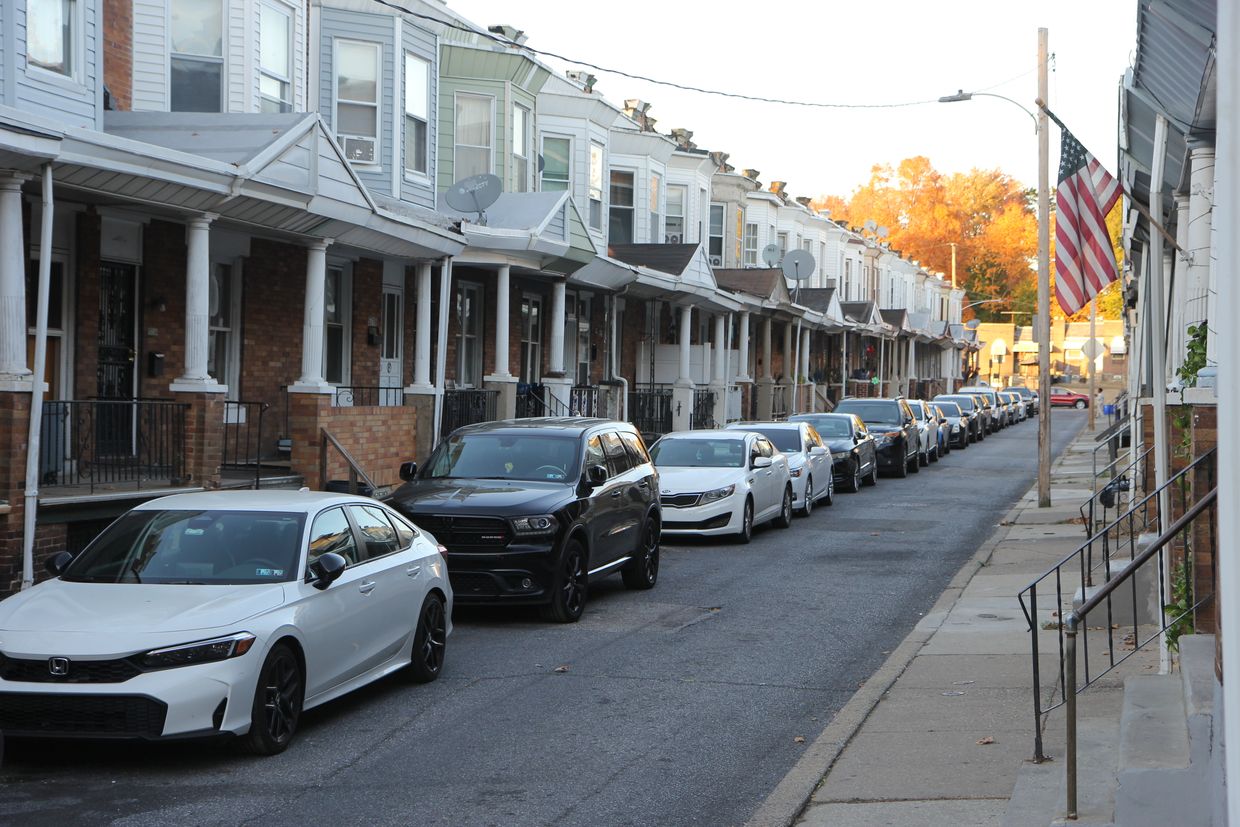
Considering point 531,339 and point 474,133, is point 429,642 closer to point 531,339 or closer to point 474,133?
point 474,133

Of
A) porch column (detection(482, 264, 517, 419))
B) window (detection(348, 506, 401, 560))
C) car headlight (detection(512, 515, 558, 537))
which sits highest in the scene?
porch column (detection(482, 264, 517, 419))

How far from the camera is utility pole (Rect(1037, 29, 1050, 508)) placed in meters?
22.6

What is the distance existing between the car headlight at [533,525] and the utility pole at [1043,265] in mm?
12965

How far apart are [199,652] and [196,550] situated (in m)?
1.37

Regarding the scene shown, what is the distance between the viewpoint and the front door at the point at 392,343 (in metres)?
22.1

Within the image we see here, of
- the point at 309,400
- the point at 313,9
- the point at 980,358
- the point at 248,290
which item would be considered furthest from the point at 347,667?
the point at 980,358

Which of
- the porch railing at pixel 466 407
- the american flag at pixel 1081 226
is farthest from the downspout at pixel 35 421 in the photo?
the porch railing at pixel 466 407

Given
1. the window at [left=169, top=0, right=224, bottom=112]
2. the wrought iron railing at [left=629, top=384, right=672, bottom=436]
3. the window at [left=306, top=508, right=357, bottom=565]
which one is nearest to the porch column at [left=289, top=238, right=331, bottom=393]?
the window at [left=169, top=0, right=224, bottom=112]

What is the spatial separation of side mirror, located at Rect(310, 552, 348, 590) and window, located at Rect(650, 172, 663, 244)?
26.8m

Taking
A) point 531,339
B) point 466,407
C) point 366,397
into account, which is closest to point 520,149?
point 531,339

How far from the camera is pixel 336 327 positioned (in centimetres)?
2080

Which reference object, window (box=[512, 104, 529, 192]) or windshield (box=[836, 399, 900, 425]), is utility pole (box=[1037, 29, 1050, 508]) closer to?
windshield (box=[836, 399, 900, 425])

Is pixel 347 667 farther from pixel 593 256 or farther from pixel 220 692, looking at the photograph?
pixel 593 256

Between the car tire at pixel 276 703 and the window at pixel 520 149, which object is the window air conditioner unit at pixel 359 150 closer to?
the window at pixel 520 149
